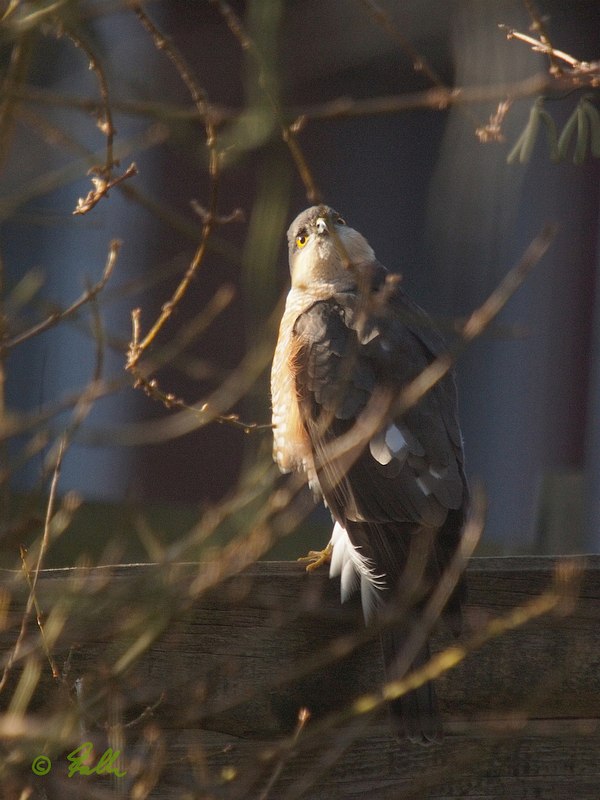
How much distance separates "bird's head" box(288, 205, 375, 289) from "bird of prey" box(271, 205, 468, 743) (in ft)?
0.45

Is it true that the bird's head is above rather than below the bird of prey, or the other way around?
above

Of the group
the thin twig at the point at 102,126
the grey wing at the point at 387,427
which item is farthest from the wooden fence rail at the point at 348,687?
the thin twig at the point at 102,126

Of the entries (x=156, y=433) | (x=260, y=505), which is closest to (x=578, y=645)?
(x=260, y=505)

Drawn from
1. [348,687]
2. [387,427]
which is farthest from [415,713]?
[387,427]

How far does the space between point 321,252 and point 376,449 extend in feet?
3.27

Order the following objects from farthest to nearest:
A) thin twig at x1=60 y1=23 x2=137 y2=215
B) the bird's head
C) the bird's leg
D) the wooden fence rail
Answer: the bird's head
the bird's leg
the wooden fence rail
thin twig at x1=60 y1=23 x2=137 y2=215

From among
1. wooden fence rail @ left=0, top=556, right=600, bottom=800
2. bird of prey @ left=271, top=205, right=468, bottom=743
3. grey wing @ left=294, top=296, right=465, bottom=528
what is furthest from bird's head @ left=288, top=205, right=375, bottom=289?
wooden fence rail @ left=0, top=556, right=600, bottom=800

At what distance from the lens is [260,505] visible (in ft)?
5.60

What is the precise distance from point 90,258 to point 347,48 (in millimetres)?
4916

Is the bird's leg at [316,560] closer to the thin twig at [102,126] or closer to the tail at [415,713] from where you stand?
the tail at [415,713]

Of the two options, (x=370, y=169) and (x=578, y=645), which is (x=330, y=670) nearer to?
(x=578, y=645)

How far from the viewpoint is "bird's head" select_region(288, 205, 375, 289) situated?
3717 millimetres
